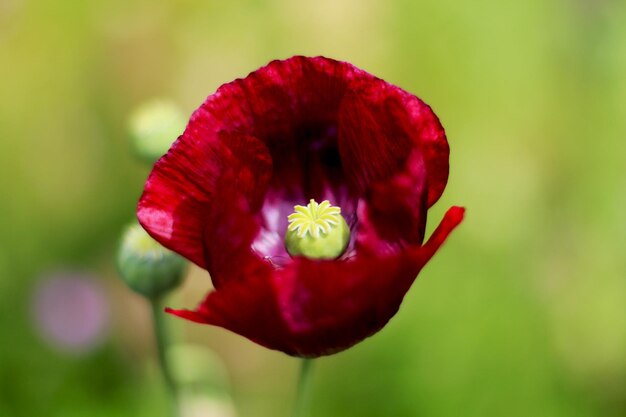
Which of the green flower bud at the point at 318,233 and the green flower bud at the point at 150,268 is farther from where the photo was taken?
the green flower bud at the point at 150,268

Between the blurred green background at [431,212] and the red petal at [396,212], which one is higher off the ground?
the blurred green background at [431,212]

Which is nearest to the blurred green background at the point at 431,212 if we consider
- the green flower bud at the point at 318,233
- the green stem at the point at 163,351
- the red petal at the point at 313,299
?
the green stem at the point at 163,351

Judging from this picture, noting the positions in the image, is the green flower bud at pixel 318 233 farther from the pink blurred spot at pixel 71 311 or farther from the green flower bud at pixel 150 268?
the pink blurred spot at pixel 71 311

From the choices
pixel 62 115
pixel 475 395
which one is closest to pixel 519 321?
pixel 475 395

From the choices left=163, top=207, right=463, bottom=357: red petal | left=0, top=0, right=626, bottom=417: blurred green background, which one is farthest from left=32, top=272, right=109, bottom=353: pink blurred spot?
left=163, top=207, right=463, bottom=357: red petal

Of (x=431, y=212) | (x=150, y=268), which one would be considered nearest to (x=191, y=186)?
(x=150, y=268)

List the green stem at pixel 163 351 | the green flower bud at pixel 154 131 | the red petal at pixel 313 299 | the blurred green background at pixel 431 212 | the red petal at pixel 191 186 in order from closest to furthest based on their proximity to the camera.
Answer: the red petal at pixel 313 299 < the red petal at pixel 191 186 < the green stem at pixel 163 351 < the green flower bud at pixel 154 131 < the blurred green background at pixel 431 212

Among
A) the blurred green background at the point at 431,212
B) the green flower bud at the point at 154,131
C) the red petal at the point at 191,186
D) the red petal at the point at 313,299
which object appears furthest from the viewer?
the blurred green background at the point at 431,212

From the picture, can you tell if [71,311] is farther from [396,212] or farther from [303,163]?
[396,212]

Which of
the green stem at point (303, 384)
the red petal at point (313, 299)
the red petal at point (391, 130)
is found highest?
the red petal at point (391, 130)
